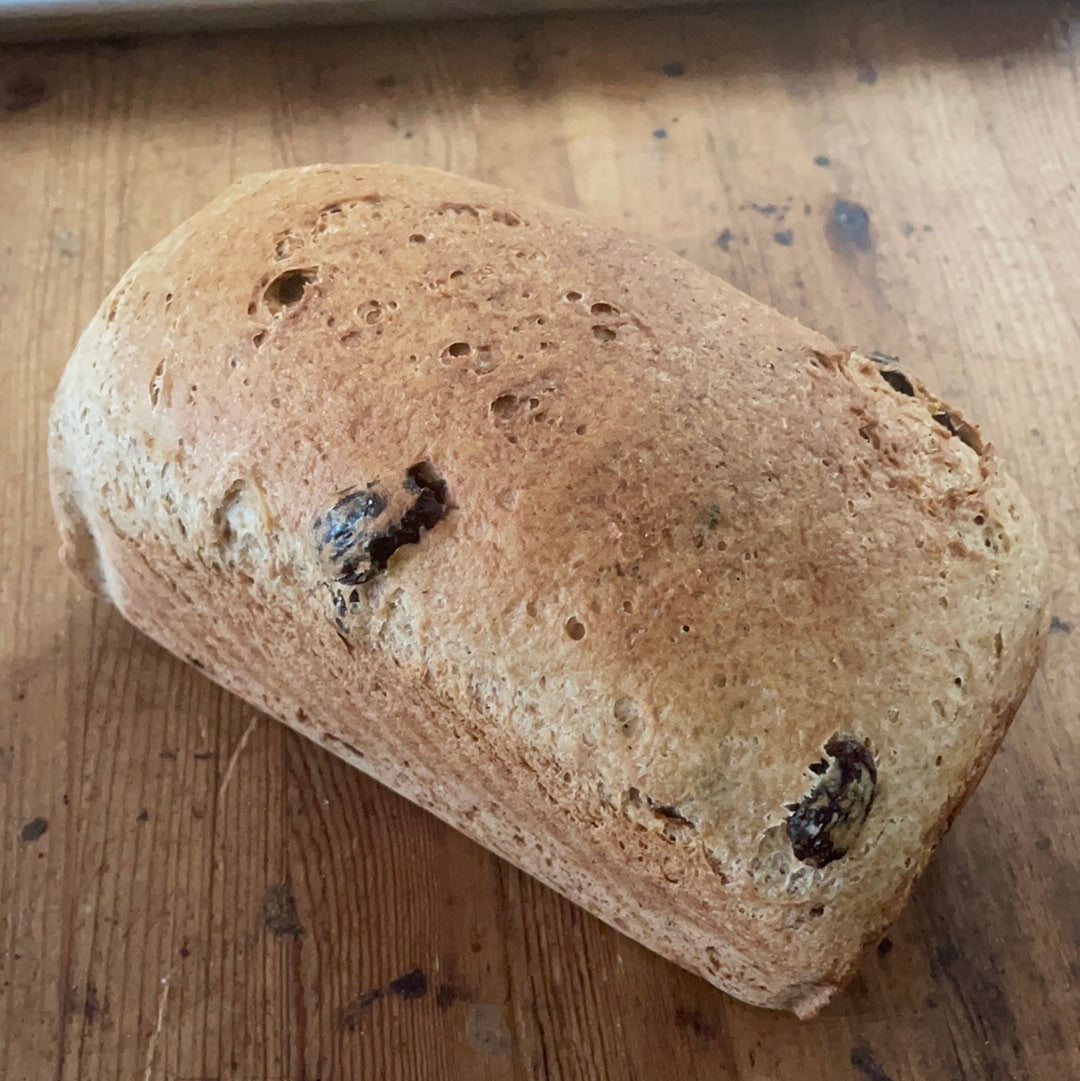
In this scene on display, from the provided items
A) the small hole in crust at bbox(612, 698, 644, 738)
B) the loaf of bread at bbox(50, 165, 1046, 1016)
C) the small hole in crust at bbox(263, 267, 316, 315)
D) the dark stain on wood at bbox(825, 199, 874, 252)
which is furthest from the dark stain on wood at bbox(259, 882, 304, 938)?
the dark stain on wood at bbox(825, 199, 874, 252)

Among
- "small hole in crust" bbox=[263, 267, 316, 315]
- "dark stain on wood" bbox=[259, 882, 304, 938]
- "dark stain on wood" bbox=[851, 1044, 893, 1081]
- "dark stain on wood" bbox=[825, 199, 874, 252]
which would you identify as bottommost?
"dark stain on wood" bbox=[259, 882, 304, 938]

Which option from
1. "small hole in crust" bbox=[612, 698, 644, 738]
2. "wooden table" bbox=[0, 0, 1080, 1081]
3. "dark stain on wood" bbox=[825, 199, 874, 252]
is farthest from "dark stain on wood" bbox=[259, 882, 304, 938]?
"dark stain on wood" bbox=[825, 199, 874, 252]

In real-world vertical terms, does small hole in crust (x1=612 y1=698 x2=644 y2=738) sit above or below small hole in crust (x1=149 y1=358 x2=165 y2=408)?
below

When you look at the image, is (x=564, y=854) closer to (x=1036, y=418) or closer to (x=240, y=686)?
(x=240, y=686)

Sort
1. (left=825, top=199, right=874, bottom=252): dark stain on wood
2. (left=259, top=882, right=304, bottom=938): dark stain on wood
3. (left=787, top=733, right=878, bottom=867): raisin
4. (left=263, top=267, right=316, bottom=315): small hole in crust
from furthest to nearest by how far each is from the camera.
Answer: (left=825, top=199, right=874, bottom=252): dark stain on wood
(left=259, top=882, right=304, bottom=938): dark stain on wood
(left=263, top=267, right=316, bottom=315): small hole in crust
(left=787, top=733, right=878, bottom=867): raisin

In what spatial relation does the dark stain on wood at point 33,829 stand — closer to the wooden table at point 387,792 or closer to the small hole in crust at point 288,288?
the wooden table at point 387,792

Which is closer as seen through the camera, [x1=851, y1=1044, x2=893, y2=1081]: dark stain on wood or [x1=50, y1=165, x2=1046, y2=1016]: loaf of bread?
[x1=50, y1=165, x2=1046, y2=1016]: loaf of bread

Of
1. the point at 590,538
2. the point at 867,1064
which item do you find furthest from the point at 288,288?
the point at 867,1064

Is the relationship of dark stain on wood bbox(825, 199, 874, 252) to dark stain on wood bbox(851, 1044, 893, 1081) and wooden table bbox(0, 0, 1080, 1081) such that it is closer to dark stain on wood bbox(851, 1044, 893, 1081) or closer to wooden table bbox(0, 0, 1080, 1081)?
wooden table bbox(0, 0, 1080, 1081)


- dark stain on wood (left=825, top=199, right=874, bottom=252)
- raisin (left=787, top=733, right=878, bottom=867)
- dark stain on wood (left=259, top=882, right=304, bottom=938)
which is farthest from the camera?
dark stain on wood (left=825, top=199, right=874, bottom=252)
